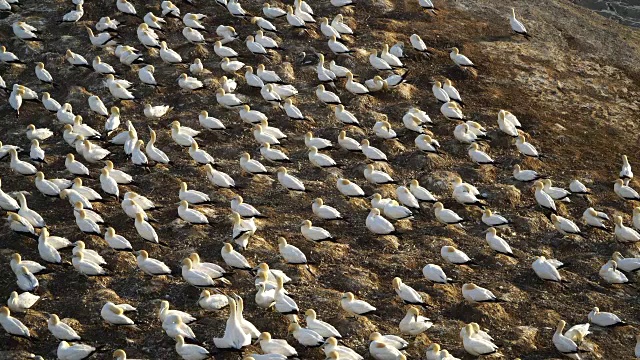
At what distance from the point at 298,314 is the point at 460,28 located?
426 inches

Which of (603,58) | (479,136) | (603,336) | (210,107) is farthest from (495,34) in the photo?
(603,336)

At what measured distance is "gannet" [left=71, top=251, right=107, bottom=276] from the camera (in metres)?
14.2

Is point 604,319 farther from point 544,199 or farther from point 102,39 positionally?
point 102,39

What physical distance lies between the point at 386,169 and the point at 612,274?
14.3 feet

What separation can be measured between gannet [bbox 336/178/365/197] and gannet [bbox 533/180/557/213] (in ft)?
9.40

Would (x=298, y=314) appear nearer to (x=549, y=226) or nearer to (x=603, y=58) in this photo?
(x=549, y=226)

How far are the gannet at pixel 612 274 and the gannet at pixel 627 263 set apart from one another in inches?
5.9

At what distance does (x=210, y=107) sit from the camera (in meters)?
19.3

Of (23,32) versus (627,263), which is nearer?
(627,263)

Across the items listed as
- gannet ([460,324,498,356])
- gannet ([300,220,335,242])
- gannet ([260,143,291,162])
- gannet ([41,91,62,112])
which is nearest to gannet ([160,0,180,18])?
gannet ([41,91,62,112])

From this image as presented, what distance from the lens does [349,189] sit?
16.7 meters

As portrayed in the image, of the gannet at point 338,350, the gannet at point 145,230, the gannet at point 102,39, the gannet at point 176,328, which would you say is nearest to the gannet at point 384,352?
the gannet at point 338,350

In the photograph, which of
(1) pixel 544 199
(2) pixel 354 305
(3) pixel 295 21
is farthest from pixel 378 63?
(2) pixel 354 305

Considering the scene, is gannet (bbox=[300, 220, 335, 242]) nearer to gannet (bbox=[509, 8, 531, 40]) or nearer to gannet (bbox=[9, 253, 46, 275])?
gannet (bbox=[9, 253, 46, 275])
